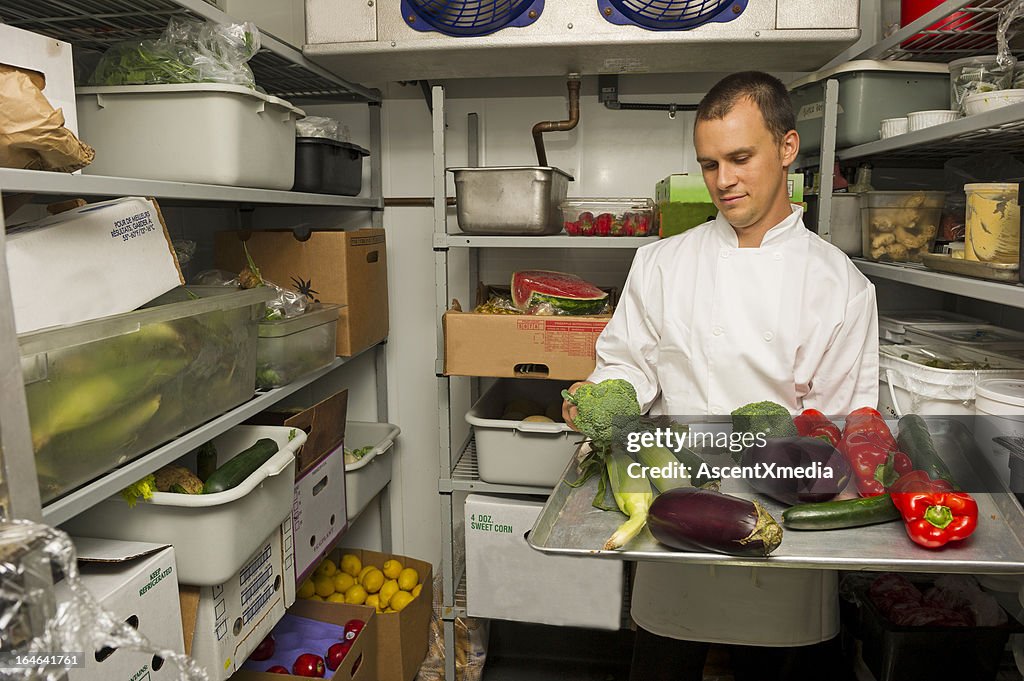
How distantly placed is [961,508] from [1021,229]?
55cm

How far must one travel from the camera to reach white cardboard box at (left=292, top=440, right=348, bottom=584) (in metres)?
1.98

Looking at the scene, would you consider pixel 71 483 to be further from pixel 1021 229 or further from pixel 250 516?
pixel 1021 229

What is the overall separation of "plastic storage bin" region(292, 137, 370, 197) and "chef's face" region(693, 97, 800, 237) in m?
1.03

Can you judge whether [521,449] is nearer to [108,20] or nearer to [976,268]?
[976,268]

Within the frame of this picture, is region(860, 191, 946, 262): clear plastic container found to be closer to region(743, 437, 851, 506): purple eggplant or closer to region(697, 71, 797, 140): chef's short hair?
region(697, 71, 797, 140): chef's short hair

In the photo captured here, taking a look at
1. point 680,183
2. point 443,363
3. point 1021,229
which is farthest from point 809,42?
point 443,363

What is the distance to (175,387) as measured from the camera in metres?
1.44

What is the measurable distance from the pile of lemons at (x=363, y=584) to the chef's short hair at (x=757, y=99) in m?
1.73

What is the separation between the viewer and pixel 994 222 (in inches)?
55.6

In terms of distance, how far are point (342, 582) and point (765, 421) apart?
1.69 m

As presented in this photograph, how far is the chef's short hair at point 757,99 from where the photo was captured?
1.59 meters

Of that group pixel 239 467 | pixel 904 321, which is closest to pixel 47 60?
pixel 239 467

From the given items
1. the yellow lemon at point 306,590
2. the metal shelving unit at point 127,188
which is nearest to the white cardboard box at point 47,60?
the metal shelving unit at point 127,188

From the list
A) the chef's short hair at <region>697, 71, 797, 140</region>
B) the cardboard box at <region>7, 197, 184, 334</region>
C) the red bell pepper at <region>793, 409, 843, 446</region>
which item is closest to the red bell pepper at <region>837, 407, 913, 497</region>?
the red bell pepper at <region>793, 409, 843, 446</region>
